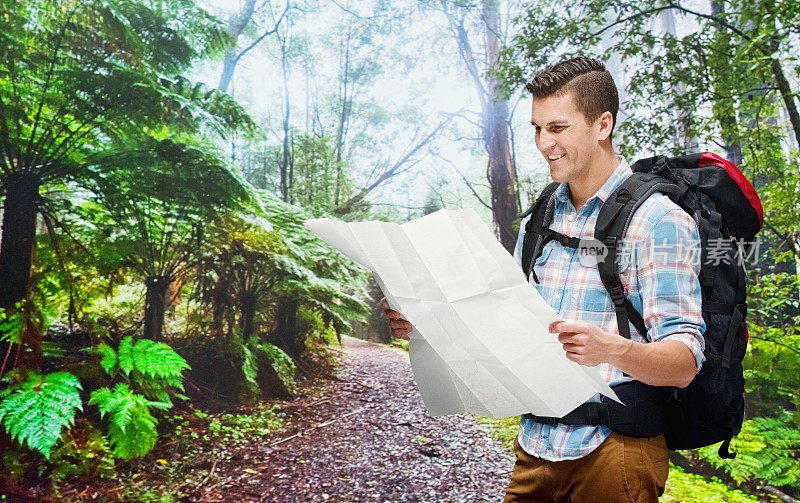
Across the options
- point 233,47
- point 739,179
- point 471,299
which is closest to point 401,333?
point 471,299

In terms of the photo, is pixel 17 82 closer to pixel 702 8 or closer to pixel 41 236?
pixel 41 236

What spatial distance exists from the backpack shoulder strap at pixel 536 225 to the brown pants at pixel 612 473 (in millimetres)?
355

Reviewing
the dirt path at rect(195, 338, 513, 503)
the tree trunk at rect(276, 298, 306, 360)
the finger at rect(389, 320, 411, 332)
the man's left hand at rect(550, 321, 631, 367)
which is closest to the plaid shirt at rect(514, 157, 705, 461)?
the man's left hand at rect(550, 321, 631, 367)

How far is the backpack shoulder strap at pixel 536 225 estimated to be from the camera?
104 centimetres

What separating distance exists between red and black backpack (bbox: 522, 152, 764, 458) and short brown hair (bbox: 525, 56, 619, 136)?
15cm

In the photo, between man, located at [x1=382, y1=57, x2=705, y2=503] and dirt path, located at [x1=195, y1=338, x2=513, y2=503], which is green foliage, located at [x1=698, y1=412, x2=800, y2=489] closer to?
dirt path, located at [x1=195, y1=338, x2=513, y2=503]

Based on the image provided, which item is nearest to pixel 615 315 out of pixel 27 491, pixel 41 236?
pixel 27 491

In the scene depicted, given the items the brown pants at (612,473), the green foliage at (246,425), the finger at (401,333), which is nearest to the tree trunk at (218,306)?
the green foliage at (246,425)

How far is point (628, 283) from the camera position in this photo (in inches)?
32.8

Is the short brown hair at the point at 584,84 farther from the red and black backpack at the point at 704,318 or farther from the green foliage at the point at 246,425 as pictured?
the green foliage at the point at 246,425

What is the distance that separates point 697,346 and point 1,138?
2.88 m

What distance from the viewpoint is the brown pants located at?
0.85 m

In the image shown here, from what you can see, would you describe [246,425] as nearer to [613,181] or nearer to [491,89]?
[613,181]

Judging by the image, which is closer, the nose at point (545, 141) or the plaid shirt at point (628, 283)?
the plaid shirt at point (628, 283)
